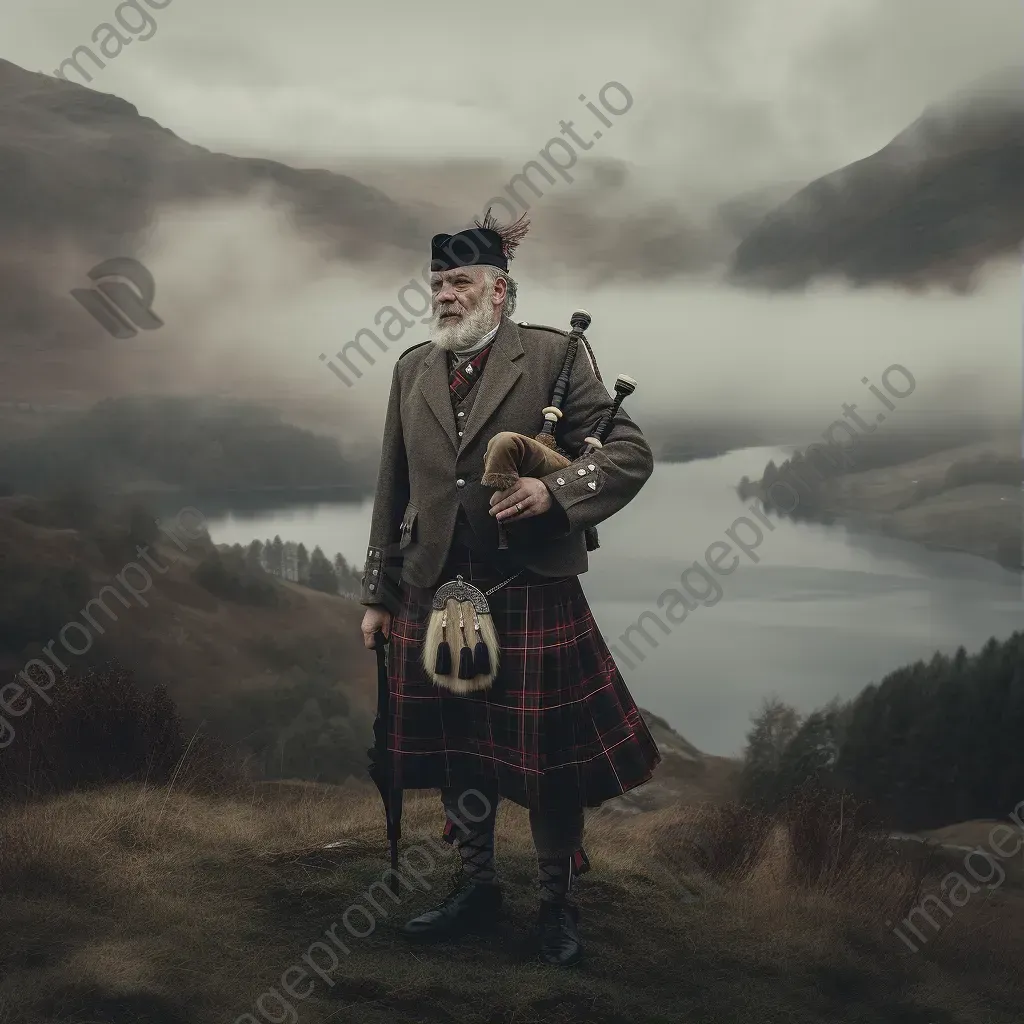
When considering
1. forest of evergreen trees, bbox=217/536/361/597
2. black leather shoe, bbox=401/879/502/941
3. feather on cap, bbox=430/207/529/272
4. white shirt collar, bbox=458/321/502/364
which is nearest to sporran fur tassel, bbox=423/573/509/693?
white shirt collar, bbox=458/321/502/364

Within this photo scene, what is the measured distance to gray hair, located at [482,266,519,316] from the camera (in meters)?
2.92

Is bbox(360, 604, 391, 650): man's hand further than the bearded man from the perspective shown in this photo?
Yes

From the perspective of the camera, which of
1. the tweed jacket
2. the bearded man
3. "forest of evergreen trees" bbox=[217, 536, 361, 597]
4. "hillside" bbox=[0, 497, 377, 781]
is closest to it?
the tweed jacket

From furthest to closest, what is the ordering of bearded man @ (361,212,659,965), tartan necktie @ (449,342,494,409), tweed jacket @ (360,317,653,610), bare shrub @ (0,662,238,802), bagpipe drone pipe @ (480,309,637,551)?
bare shrub @ (0,662,238,802), tartan necktie @ (449,342,494,409), bearded man @ (361,212,659,965), tweed jacket @ (360,317,653,610), bagpipe drone pipe @ (480,309,637,551)

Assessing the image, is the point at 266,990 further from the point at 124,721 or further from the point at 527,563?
the point at 124,721

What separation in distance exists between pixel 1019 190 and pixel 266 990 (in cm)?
476

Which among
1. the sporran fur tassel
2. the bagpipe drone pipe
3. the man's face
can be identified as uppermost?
the man's face

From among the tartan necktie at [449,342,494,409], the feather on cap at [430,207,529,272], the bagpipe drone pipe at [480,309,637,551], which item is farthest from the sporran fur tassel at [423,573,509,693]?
the feather on cap at [430,207,529,272]

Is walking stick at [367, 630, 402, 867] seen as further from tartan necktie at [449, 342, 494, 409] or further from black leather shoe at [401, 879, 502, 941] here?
tartan necktie at [449, 342, 494, 409]

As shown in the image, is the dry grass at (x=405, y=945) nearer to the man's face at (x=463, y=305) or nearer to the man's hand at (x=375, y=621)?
the man's hand at (x=375, y=621)

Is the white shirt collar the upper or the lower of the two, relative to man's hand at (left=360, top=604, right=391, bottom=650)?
upper

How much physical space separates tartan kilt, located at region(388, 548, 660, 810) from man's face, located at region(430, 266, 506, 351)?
58cm

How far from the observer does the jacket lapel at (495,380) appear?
2854 mm

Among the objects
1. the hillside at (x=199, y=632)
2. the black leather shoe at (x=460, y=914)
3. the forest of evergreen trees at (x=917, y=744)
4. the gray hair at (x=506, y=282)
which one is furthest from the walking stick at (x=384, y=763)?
the hillside at (x=199, y=632)
